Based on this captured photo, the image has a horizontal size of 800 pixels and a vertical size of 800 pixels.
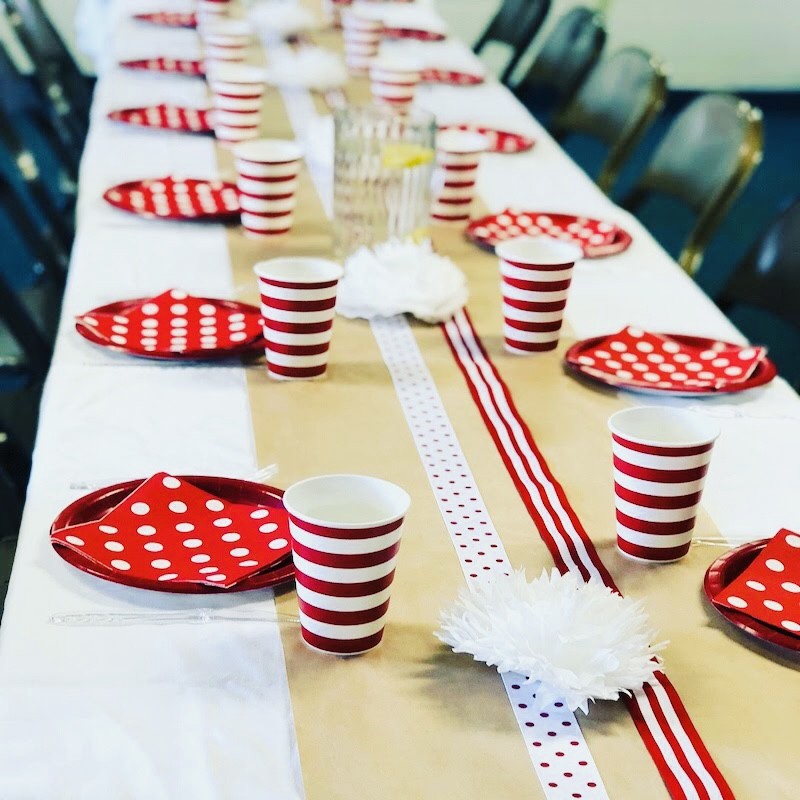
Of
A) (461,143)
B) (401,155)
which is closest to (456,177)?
(461,143)

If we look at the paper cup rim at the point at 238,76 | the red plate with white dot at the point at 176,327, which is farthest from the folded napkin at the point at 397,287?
the paper cup rim at the point at 238,76

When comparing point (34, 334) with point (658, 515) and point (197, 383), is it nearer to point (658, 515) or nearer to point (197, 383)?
point (197, 383)

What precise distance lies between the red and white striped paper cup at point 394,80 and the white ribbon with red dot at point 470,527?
1109 mm

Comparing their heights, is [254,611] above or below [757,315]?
above

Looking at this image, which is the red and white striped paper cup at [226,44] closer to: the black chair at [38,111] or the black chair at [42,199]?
the black chair at [42,199]

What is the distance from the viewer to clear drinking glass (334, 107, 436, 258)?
62.6 inches

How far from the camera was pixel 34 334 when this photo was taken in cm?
192

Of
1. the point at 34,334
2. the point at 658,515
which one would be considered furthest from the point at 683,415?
the point at 34,334

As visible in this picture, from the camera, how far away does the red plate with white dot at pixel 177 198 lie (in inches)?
69.2

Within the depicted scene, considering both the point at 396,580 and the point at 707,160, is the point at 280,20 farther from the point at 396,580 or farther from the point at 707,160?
the point at 396,580

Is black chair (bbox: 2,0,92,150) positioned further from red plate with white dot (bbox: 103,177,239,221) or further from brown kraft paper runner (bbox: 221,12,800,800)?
brown kraft paper runner (bbox: 221,12,800,800)

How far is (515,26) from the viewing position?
154 inches

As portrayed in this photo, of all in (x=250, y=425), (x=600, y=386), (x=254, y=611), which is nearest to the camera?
(x=254, y=611)

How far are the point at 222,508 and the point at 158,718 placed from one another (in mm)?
250
